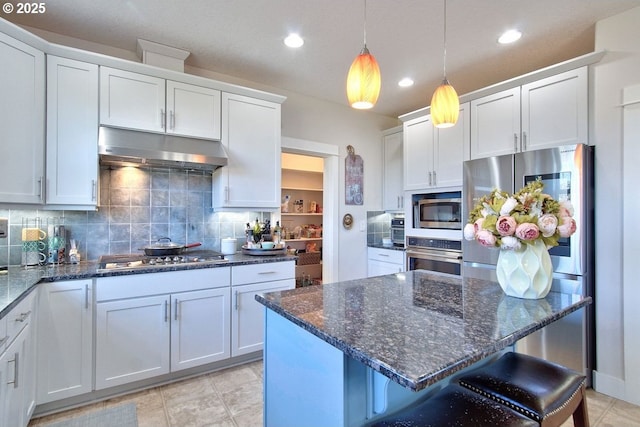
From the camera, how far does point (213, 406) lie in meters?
2.20

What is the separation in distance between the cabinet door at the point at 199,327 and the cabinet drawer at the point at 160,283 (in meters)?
0.06

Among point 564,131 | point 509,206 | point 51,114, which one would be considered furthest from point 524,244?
point 51,114

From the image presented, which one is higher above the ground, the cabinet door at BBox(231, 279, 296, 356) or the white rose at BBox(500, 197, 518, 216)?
the white rose at BBox(500, 197, 518, 216)

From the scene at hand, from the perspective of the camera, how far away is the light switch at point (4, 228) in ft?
7.40

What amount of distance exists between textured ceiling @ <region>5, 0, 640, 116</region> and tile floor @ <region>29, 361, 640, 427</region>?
2.71 meters

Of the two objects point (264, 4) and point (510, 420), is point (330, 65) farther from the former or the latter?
point (510, 420)

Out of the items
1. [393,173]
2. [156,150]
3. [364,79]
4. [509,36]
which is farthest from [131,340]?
[509,36]

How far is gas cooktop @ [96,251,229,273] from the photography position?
91.2 inches

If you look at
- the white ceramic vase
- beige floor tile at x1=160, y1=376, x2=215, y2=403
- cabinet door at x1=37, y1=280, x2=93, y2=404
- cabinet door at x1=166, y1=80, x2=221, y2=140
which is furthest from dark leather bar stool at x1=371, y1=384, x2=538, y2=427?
cabinet door at x1=166, y1=80, x2=221, y2=140

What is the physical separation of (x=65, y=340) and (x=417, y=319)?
2.23 m

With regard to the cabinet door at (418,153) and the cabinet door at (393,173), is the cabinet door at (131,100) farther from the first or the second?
the cabinet door at (393,173)

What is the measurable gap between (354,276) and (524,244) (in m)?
2.92

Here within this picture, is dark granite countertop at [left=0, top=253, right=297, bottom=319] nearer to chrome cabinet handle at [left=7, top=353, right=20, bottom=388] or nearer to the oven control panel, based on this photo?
chrome cabinet handle at [left=7, top=353, right=20, bottom=388]

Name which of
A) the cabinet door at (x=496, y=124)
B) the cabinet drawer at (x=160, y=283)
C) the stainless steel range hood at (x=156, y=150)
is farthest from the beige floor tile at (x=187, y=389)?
the cabinet door at (x=496, y=124)
